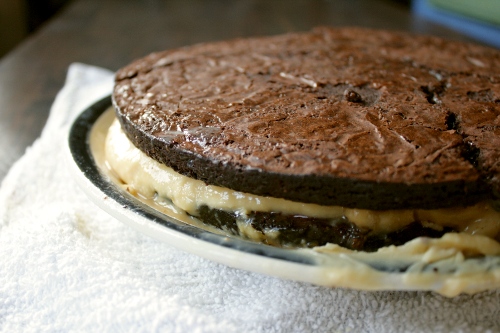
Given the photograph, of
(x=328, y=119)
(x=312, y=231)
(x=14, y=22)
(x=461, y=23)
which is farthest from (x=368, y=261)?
(x=14, y=22)

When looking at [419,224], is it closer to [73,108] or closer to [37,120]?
[73,108]

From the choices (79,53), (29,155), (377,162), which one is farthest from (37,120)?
(377,162)

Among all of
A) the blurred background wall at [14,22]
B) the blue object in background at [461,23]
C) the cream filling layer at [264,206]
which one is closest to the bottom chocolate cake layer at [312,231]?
the cream filling layer at [264,206]

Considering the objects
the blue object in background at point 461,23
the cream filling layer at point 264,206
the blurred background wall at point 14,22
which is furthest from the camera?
the blurred background wall at point 14,22

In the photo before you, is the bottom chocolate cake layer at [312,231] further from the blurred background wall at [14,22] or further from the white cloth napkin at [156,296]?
the blurred background wall at [14,22]

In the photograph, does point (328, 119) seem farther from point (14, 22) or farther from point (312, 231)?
point (14, 22)

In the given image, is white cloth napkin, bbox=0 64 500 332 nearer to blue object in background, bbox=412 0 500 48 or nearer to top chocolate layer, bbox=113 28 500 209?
top chocolate layer, bbox=113 28 500 209
